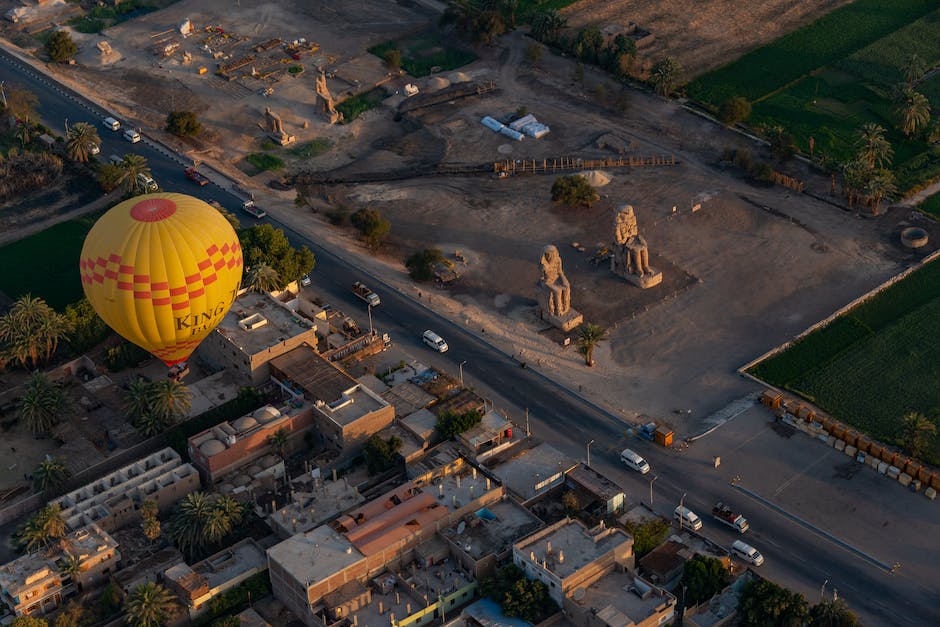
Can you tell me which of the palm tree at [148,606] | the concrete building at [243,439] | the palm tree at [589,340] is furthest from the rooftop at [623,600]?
the palm tree at [589,340]

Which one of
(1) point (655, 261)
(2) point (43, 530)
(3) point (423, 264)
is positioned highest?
(1) point (655, 261)

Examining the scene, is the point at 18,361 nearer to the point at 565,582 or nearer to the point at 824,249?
the point at 565,582


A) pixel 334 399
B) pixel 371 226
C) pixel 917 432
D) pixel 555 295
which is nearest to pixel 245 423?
pixel 334 399

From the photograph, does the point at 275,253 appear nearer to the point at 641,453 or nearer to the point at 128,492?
the point at 128,492

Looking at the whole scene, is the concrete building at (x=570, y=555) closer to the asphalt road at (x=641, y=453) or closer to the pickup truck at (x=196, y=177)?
the asphalt road at (x=641, y=453)

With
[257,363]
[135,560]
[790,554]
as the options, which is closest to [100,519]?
[135,560]

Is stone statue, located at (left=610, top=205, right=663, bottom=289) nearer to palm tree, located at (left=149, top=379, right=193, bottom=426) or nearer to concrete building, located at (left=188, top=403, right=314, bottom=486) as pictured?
concrete building, located at (left=188, top=403, right=314, bottom=486)
